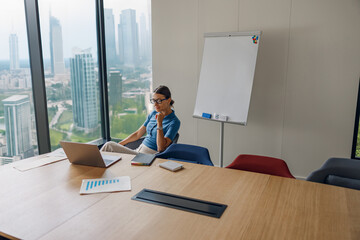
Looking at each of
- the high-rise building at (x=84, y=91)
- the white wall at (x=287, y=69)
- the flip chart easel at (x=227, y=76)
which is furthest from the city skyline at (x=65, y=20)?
the flip chart easel at (x=227, y=76)

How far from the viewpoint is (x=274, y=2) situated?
347 centimetres

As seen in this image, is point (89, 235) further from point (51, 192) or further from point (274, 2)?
point (274, 2)

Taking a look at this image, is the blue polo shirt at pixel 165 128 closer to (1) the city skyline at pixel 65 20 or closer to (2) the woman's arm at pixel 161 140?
(2) the woman's arm at pixel 161 140

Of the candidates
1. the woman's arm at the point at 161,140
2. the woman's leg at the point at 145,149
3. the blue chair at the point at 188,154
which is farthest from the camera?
the woman's leg at the point at 145,149

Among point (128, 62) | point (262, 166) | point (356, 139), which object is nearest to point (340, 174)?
point (262, 166)

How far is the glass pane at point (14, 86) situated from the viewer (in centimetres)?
300

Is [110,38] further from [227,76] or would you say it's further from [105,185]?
[105,185]

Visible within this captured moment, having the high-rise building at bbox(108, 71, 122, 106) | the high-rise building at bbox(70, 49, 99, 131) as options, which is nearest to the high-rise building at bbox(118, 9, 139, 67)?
the high-rise building at bbox(108, 71, 122, 106)

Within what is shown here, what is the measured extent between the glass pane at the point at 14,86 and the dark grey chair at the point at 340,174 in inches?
115

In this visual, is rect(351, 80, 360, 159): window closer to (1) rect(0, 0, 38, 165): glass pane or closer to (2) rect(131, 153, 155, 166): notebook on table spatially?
(2) rect(131, 153, 155, 166): notebook on table

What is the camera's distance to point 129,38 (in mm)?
4566

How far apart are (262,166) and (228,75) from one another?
64.1 inches

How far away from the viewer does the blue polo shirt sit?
287cm

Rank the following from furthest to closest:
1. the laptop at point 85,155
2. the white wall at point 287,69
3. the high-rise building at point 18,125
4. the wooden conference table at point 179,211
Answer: the white wall at point 287,69 → the high-rise building at point 18,125 → the laptop at point 85,155 → the wooden conference table at point 179,211
